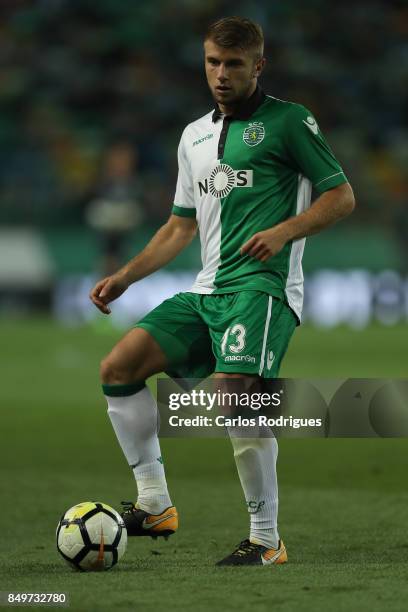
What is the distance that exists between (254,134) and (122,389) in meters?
0.94

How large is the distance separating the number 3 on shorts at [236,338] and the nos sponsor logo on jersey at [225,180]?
1.46 feet

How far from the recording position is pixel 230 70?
13.4ft

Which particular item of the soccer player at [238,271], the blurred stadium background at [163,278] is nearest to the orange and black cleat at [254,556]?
the soccer player at [238,271]

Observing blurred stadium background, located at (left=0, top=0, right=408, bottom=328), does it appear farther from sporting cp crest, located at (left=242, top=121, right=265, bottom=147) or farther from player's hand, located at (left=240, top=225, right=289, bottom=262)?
player's hand, located at (left=240, top=225, right=289, bottom=262)

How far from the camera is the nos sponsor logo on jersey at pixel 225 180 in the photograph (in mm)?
4164

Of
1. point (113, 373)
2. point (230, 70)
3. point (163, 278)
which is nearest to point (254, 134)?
point (230, 70)

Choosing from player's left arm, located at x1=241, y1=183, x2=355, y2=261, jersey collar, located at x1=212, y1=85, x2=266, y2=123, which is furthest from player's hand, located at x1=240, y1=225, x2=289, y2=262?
jersey collar, located at x1=212, y1=85, x2=266, y2=123

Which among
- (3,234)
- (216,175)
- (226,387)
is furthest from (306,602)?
(3,234)

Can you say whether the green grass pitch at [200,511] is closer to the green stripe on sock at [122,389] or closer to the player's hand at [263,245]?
the green stripe on sock at [122,389]

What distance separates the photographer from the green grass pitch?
3488mm

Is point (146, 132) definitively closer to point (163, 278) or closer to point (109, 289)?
point (163, 278)

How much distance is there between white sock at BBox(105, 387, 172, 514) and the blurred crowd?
14523mm

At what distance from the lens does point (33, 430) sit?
27.4 ft

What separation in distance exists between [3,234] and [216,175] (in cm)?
1426
